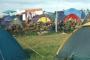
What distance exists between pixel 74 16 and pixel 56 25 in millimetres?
2106

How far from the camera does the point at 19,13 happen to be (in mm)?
32219

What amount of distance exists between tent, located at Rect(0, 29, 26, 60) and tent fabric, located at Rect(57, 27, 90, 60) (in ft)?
10.4

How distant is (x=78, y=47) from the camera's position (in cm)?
685

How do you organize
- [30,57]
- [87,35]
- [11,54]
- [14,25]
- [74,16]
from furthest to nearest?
[74,16]
[14,25]
[30,57]
[11,54]
[87,35]

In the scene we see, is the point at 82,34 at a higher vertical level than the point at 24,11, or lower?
higher

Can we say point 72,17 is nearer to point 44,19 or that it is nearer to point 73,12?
point 73,12

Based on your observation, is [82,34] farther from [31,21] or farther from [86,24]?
[31,21]

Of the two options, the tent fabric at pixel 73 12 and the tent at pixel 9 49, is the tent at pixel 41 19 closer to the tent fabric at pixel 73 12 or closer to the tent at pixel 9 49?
the tent fabric at pixel 73 12

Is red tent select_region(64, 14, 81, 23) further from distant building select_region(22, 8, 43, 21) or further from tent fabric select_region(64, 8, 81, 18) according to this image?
distant building select_region(22, 8, 43, 21)

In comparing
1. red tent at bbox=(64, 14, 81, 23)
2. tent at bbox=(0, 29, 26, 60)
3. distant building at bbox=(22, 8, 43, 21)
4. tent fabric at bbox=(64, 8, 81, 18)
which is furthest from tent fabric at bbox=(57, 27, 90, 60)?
distant building at bbox=(22, 8, 43, 21)

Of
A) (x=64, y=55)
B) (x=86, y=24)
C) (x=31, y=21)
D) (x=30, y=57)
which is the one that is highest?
(x=86, y=24)

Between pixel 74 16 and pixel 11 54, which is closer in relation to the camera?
pixel 11 54

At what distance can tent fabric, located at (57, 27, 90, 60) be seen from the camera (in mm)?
6680

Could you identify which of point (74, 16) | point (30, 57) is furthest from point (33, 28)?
point (30, 57)
